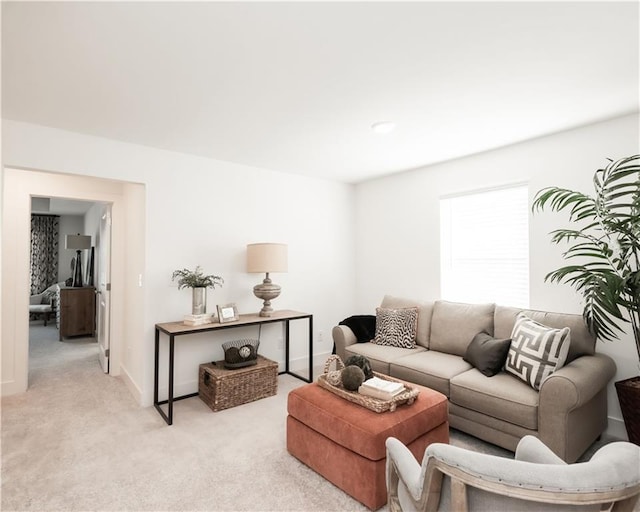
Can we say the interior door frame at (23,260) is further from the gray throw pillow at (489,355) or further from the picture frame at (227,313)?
the gray throw pillow at (489,355)

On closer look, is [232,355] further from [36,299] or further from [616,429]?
[36,299]

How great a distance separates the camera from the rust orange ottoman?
73.2 inches

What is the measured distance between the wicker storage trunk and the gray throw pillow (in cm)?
183

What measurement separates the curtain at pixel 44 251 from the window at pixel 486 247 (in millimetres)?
8470

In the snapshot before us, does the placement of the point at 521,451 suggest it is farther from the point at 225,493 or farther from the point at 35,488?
the point at 35,488

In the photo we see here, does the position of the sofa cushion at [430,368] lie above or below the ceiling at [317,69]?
below

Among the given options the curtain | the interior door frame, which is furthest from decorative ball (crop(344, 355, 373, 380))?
the curtain

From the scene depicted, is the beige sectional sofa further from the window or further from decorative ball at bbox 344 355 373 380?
decorative ball at bbox 344 355 373 380

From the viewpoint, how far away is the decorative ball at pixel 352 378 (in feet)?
7.44

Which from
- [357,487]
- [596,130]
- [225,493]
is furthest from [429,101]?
[225,493]

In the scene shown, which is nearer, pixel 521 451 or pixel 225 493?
pixel 521 451

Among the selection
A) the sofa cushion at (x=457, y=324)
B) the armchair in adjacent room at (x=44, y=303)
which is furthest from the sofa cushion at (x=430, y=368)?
the armchair in adjacent room at (x=44, y=303)

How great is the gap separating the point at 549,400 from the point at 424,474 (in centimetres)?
147

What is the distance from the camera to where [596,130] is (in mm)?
2809
